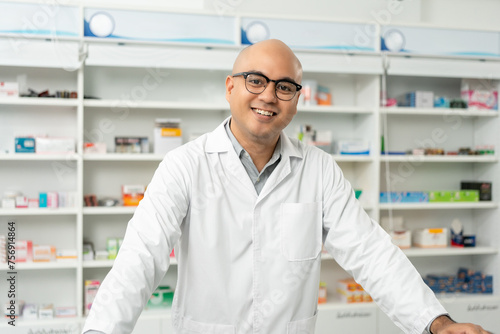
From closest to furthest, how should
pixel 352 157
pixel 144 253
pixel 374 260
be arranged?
pixel 144 253 < pixel 374 260 < pixel 352 157

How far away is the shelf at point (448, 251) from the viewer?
3549mm

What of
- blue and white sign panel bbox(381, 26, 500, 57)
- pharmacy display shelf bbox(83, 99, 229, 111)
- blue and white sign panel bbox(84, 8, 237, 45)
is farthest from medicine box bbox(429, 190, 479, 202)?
blue and white sign panel bbox(84, 8, 237, 45)

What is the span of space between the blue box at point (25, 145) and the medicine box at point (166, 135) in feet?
2.44

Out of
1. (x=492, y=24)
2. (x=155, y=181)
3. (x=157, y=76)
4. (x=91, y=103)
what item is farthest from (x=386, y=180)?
(x=155, y=181)

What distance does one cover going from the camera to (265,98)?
1437mm

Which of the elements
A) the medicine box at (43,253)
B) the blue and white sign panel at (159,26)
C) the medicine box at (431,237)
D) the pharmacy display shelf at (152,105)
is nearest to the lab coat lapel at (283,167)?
the pharmacy display shelf at (152,105)

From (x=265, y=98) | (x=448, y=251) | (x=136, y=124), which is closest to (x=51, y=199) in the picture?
(x=136, y=124)

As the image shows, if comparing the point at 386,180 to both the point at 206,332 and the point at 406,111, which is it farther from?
the point at 206,332

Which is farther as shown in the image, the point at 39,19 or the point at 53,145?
the point at 53,145

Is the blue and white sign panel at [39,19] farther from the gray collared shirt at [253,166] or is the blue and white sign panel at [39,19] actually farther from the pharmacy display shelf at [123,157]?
the gray collared shirt at [253,166]

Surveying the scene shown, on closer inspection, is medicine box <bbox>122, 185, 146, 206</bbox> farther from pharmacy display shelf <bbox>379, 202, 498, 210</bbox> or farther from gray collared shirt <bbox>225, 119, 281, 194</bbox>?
gray collared shirt <bbox>225, 119, 281, 194</bbox>

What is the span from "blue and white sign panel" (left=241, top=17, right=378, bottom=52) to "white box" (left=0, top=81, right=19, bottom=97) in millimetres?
1422

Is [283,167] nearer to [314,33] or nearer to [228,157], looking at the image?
[228,157]

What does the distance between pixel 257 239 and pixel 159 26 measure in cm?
205
